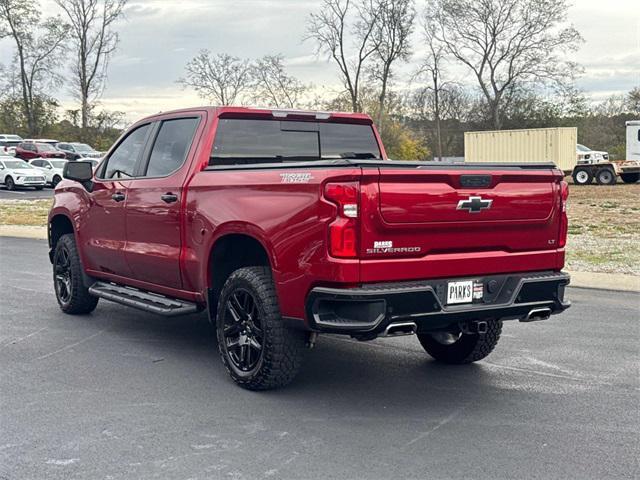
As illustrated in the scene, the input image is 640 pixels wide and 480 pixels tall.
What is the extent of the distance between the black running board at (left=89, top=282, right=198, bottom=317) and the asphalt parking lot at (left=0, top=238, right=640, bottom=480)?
404 millimetres

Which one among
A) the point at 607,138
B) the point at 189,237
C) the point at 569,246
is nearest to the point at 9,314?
the point at 189,237

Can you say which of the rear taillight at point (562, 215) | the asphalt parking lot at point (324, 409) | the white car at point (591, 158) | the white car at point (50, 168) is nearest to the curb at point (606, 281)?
the asphalt parking lot at point (324, 409)

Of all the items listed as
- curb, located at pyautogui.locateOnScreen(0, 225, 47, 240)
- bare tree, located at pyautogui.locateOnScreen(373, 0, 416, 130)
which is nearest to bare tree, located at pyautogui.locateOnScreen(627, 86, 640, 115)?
bare tree, located at pyautogui.locateOnScreen(373, 0, 416, 130)

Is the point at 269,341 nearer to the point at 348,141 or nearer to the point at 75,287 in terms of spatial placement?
the point at 348,141

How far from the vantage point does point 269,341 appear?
550 cm

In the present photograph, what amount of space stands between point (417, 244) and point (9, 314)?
5.21 m

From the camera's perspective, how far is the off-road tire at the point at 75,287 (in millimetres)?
8297

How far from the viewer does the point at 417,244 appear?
5176mm

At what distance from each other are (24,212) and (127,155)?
19076mm

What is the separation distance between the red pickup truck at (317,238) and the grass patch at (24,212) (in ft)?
49.9

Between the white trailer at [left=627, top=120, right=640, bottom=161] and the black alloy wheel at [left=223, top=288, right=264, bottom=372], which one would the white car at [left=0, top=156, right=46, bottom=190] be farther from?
the black alloy wheel at [left=223, top=288, right=264, bottom=372]

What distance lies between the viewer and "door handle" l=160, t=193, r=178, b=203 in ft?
21.4

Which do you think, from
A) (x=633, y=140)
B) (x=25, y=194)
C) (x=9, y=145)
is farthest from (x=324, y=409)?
(x=9, y=145)

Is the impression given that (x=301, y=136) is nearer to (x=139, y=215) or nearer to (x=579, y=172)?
(x=139, y=215)
